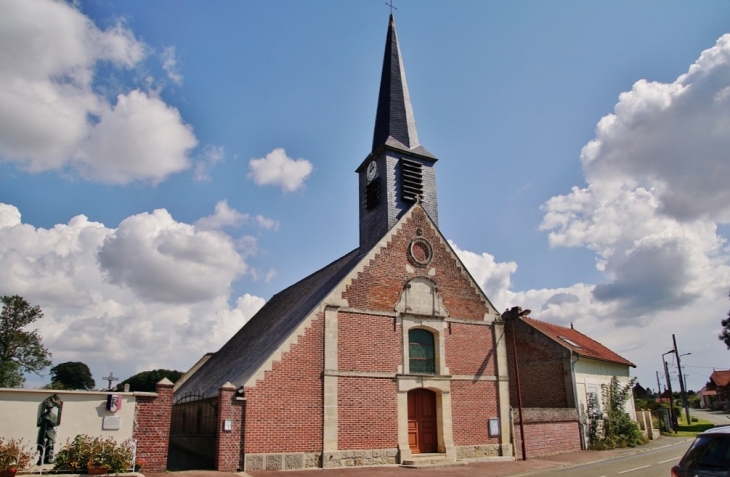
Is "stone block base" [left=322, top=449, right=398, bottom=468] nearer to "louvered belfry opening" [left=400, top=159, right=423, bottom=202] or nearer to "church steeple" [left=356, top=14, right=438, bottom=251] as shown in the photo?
"church steeple" [left=356, top=14, right=438, bottom=251]

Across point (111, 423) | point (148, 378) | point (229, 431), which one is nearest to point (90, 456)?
point (111, 423)

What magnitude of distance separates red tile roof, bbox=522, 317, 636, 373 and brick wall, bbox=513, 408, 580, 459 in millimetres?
3024

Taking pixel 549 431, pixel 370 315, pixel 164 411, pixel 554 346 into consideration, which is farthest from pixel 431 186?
pixel 164 411

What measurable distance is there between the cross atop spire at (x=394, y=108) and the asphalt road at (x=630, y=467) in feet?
42.6

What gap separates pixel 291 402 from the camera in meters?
15.6

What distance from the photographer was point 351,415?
16.5 meters

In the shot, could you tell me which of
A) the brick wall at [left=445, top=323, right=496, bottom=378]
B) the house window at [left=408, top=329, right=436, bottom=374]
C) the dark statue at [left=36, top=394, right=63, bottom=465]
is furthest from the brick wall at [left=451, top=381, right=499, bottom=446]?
the dark statue at [left=36, top=394, right=63, bottom=465]

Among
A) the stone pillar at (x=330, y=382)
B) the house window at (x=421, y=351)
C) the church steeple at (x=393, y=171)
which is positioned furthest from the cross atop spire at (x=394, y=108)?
the stone pillar at (x=330, y=382)

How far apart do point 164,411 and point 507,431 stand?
11.9m

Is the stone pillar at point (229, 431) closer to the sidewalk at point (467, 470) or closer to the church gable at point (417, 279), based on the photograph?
the sidewalk at point (467, 470)

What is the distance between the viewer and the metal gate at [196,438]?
1512cm

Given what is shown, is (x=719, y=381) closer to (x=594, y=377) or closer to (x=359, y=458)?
(x=594, y=377)

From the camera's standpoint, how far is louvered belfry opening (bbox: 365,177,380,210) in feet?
72.1

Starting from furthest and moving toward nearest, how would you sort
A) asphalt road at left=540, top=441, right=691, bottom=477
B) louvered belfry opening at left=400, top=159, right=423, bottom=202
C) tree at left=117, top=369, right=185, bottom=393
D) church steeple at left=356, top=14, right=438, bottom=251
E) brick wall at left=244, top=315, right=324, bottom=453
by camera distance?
tree at left=117, top=369, right=185, bottom=393 → louvered belfry opening at left=400, top=159, right=423, bottom=202 → church steeple at left=356, top=14, right=438, bottom=251 → brick wall at left=244, top=315, right=324, bottom=453 → asphalt road at left=540, top=441, right=691, bottom=477
